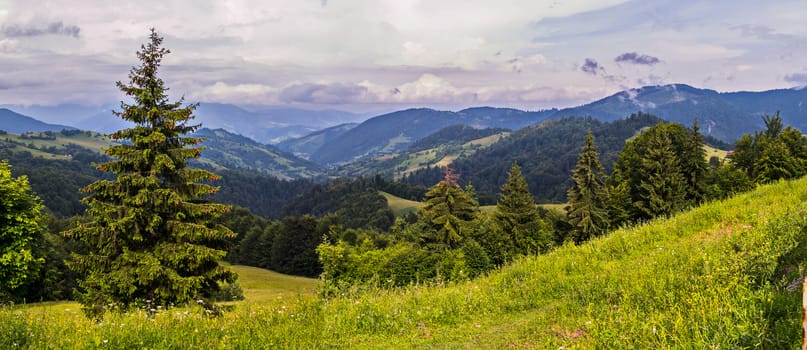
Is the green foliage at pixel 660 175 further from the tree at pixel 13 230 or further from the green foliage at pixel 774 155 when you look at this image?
the tree at pixel 13 230

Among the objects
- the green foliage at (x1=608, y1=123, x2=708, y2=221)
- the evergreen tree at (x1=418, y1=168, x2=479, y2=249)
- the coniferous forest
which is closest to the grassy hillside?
the coniferous forest

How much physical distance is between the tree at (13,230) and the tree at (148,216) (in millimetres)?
12618

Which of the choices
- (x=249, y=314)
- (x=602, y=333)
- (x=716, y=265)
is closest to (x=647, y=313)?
(x=602, y=333)

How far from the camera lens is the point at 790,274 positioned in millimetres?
6465

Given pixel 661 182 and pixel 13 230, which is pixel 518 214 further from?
pixel 13 230

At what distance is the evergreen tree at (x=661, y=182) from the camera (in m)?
51.3

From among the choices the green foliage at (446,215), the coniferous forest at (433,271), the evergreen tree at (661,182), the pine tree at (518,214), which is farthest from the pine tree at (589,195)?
the green foliage at (446,215)

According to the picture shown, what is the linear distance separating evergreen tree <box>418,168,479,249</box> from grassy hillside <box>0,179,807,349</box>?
3910 cm

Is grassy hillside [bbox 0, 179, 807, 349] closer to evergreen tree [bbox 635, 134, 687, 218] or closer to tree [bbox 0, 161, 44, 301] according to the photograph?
tree [bbox 0, 161, 44, 301]

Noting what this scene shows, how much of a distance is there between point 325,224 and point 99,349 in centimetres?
11541

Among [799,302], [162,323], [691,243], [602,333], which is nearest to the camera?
[799,302]

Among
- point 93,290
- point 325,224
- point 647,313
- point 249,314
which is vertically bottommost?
point 325,224

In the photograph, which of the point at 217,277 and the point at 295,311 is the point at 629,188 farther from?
the point at 295,311

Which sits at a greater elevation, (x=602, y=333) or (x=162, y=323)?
(x=602, y=333)
